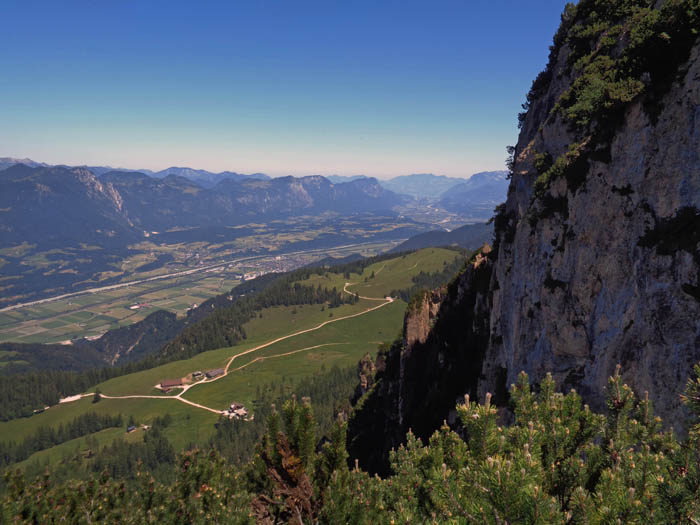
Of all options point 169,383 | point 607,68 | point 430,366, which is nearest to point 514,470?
point 607,68

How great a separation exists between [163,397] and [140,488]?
602 ft

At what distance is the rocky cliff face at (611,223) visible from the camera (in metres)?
18.6

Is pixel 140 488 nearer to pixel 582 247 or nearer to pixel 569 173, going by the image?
pixel 582 247

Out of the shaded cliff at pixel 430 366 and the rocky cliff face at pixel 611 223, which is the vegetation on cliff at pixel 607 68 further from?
the shaded cliff at pixel 430 366

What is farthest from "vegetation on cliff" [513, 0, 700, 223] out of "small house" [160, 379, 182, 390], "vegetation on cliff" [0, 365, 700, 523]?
"small house" [160, 379, 182, 390]

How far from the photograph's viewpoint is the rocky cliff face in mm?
18641

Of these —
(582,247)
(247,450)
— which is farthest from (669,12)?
(247,450)

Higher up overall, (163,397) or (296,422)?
(296,422)

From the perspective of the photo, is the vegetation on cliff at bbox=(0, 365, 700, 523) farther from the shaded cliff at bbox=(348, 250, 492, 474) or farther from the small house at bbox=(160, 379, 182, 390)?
the small house at bbox=(160, 379, 182, 390)

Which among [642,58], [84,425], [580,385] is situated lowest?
[84,425]

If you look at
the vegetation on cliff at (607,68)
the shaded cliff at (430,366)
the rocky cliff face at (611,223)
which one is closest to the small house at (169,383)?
the shaded cliff at (430,366)

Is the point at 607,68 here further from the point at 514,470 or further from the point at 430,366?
the point at 430,366

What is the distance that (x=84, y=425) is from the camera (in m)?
168

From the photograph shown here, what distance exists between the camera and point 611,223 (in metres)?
23.8
